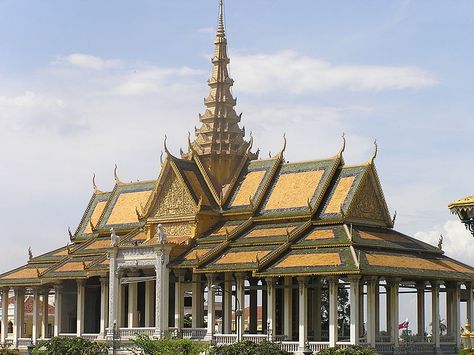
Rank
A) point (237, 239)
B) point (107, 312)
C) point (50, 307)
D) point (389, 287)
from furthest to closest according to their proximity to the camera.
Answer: point (50, 307), point (107, 312), point (237, 239), point (389, 287)

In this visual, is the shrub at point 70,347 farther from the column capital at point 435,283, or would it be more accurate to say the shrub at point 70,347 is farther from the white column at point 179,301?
the column capital at point 435,283

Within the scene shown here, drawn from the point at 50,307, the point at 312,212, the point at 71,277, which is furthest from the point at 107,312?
the point at 50,307

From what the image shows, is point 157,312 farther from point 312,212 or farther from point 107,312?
point 312,212

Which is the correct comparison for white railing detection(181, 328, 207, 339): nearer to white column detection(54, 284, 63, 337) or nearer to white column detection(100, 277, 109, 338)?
white column detection(100, 277, 109, 338)

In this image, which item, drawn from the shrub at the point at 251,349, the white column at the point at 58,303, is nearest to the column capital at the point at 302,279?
the shrub at the point at 251,349

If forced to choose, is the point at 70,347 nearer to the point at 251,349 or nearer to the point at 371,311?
the point at 251,349

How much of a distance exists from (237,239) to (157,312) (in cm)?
546

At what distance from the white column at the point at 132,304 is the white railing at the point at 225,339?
22.5 ft

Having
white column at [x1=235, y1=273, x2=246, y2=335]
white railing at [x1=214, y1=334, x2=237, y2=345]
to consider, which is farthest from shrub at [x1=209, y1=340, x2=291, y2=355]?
white railing at [x1=214, y1=334, x2=237, y2=345]

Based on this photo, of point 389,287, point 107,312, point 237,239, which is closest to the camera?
point 389,287

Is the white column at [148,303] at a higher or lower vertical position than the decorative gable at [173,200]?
lower

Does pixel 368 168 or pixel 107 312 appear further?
pixel 107 312

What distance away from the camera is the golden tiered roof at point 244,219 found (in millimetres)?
50219

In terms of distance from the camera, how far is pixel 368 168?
178 ft
